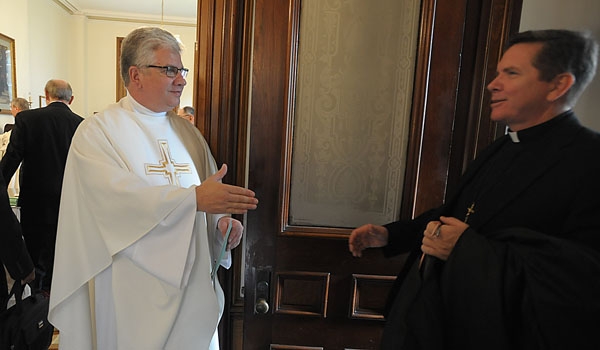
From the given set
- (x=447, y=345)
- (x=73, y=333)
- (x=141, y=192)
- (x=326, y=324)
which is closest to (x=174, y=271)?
(x=141, y=192)

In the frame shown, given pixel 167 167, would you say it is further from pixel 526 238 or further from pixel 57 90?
pixel 57 90

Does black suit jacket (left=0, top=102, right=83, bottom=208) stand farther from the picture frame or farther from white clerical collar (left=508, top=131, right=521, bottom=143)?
white clerical collar (left=508, top=131, right=521, bottom=143)

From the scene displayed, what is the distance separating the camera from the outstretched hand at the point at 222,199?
1191mm

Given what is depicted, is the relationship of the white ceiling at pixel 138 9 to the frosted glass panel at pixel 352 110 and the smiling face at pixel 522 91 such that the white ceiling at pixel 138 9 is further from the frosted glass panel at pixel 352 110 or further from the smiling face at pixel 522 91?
the smiling face at pixel 522 91

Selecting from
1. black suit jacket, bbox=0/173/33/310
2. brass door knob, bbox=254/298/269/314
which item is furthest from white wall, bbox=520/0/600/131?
black suit jacket, bbox=0/173/33/310

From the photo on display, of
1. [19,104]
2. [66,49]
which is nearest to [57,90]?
[19,104]

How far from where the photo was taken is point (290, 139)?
1452 mm

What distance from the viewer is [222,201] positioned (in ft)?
3.91

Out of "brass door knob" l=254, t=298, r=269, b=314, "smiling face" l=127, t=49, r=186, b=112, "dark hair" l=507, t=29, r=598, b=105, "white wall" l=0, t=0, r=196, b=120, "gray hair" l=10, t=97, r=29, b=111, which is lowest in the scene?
"brass door knob" l=254, t=298, r=269, b=314

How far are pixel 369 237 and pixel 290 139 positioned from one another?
0.49 m

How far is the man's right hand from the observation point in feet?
4.49

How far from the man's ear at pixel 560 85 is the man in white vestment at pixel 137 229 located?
3.07 ft

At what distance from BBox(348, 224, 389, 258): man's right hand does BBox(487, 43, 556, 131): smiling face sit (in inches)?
22.2

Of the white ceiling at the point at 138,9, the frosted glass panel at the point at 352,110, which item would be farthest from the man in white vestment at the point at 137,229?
the white ceiling at the point at 138,9
